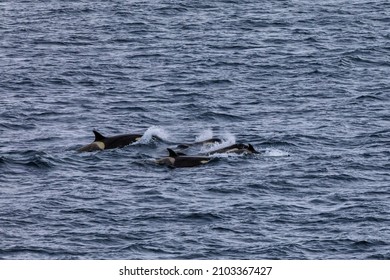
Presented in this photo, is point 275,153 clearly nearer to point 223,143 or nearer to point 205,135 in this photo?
point 223,143

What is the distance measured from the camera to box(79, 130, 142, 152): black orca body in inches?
1803

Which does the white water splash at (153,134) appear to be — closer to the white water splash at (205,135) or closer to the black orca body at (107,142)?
the black orca body at (107,142)

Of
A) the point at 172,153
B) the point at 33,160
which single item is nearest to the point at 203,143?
the point at 172,153

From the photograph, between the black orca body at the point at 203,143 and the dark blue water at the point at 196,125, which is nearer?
the dark blue water at the point at 196,125

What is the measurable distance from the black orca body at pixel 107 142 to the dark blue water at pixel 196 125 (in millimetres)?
471

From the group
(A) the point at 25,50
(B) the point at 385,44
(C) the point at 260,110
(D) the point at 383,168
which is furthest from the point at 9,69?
(D) the point at 383,168

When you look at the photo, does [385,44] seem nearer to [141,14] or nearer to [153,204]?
[141,14]

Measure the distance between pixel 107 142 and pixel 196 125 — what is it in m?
5.81

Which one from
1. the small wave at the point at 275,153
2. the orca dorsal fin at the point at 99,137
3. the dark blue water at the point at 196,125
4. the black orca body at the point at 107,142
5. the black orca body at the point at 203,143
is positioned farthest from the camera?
the black orca body at the point at 203,143

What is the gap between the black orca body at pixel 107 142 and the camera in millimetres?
45794

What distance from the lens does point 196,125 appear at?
2002 inches

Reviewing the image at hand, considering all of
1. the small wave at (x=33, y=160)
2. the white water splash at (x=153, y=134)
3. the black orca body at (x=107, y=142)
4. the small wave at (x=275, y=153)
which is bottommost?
the small wave at (x=33, y=160)

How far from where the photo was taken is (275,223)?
1458 inches

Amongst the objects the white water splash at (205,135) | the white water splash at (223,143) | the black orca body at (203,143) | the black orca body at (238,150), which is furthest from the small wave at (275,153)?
the white water splash at (205,135)
